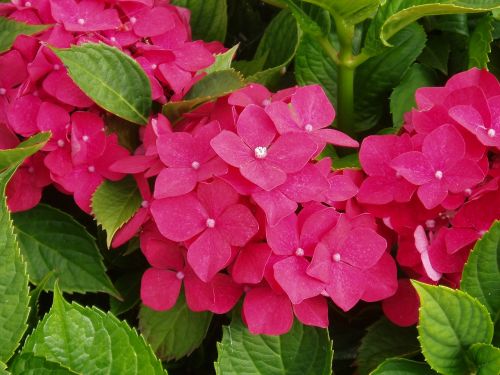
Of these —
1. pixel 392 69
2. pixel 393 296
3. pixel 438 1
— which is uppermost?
pixel 438 1

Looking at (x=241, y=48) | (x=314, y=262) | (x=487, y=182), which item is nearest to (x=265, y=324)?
(x=314, y=262)

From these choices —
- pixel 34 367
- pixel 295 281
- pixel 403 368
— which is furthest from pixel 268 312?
pixel 34 367

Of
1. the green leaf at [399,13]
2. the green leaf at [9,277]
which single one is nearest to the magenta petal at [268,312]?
the green leaf at [9,277]

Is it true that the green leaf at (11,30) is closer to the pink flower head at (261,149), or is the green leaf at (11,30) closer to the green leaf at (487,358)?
the pink flower head at (261,149)

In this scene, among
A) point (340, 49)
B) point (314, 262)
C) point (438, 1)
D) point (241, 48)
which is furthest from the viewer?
point (241, 48)

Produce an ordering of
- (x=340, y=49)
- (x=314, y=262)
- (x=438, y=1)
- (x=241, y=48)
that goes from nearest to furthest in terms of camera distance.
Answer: (x=314, y=262) < (x=438, y=1) < (x=340, y=49) < (x=241, y=48)

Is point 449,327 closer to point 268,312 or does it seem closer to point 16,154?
point 268,312

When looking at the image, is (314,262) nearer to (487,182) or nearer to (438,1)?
(487,182)
